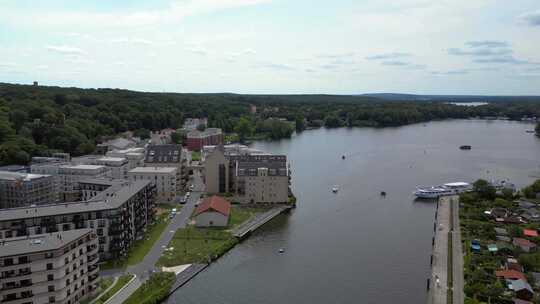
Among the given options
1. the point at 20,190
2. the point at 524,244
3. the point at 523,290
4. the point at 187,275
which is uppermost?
the point at 20,190

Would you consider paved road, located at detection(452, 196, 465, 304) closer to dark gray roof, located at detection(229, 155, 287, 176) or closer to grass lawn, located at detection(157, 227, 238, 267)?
grass lawn, located at detection(157, 227, 238, 267)

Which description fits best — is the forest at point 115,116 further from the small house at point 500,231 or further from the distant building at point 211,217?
the small house at point 500,231

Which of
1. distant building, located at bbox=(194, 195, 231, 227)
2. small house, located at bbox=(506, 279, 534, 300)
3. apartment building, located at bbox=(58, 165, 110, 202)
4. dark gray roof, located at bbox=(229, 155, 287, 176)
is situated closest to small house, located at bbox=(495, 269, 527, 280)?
small house, located at bbox=(506, 279, 534, 300)

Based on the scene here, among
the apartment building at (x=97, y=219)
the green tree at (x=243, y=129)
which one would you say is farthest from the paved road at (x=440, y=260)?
the green tree at (x=243, y=129)

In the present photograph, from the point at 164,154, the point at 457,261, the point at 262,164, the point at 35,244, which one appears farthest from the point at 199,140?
the point at 35,244

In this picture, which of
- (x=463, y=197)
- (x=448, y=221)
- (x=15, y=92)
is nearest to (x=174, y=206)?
(x=448, y=221)

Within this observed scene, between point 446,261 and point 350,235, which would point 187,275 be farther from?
point 446,261

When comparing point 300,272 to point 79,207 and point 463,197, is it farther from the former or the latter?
point 463,197
